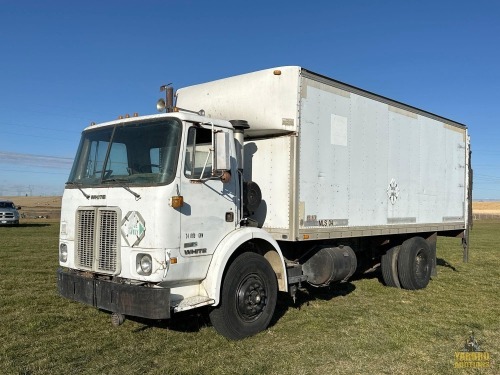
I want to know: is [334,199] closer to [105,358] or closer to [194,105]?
[194,105]

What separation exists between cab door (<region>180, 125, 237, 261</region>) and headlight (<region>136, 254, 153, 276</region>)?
392 mm

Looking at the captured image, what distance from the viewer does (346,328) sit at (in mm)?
6625

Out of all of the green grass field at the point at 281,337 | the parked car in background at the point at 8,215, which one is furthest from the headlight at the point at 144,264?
the parked car in background at the point at 8,215

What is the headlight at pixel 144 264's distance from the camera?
516cm

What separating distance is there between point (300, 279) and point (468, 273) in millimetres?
7180

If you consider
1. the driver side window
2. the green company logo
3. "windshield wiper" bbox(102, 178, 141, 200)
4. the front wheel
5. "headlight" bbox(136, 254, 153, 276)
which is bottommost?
the green company logo

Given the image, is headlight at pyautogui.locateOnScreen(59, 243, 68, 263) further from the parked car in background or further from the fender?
the parked car in background

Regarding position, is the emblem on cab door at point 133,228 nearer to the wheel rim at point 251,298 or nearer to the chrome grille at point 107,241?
the chrome grille at point 107,241

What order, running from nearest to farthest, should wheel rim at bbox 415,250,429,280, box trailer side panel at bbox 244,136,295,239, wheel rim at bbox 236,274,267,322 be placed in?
wheel rim at bbox 236,274,267,322
box trailer side panel at bbox 244,136,295,239
wheel rim at bbox 415,250,429,280

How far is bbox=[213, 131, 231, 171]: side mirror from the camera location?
548 centimetres

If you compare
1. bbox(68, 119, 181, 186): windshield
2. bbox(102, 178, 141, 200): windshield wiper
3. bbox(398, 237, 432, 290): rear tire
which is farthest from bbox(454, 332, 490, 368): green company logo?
bbox(102, 178, 141, 200): windshield wiper

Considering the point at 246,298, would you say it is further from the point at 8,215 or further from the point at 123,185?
the point at 8,215

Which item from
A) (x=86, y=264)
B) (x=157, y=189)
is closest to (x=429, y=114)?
(x=157, y=189)

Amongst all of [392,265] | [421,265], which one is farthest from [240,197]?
[421,265]
